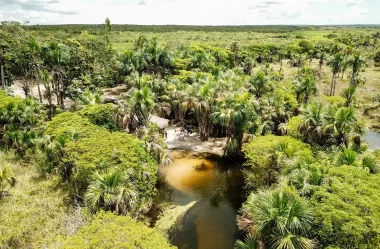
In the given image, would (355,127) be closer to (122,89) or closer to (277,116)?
(277,116)

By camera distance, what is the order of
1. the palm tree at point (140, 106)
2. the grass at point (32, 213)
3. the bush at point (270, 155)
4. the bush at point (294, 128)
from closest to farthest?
the grass at point (32, 213)
the bush at point (270, 155)
the bush at point (294, 128)
the palm tree at point (140, 106)

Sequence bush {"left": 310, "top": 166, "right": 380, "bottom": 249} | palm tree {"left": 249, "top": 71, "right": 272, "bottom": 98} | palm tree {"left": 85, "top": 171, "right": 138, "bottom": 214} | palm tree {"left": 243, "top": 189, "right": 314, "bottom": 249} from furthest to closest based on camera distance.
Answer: palm tree {"left": 249, "top": 71, "right": 272, "bottom": 98}, palm tree {"left": 85, "top": 171, "right": 138, "bottom": 214}, bush {"left": 310, "top": 166, "right": 380, "bottom": 249}, palm tree {"left": 243, "top": 189, "right": 314, "bottom": 249}

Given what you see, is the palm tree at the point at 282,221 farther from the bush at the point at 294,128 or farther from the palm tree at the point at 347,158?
the bush at the point at 294,128

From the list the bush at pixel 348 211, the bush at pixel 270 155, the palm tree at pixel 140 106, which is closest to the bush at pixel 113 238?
the bush at pixel 348 211

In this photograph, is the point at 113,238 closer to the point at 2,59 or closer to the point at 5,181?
the point at 5,181

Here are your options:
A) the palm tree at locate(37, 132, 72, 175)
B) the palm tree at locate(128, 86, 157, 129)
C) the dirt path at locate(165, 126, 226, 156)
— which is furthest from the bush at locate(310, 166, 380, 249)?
the dirt path at locate(165, 126, 226, 156)

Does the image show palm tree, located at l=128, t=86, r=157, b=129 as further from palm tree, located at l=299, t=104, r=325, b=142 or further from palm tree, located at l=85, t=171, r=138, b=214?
palm tree, located at l=299, t=104, r=325, b=142

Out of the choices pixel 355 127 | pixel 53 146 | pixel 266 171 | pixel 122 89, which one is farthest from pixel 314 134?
pixel 122 89
